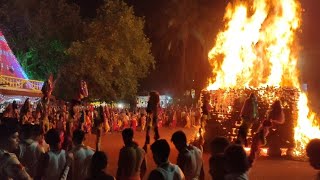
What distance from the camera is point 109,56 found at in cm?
3234

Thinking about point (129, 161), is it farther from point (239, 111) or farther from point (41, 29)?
point (41, 29)

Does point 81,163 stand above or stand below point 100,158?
below

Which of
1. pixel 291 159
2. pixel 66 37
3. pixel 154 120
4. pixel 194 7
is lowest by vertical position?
pixel 291 159

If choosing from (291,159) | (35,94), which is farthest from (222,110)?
(35,94)

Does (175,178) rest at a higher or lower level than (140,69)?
lower

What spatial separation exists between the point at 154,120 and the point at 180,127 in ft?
69.5

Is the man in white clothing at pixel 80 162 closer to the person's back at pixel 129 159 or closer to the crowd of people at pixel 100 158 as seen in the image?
the crowd of people at pixel 100 158

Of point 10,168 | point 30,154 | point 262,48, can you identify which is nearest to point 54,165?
point 30,154

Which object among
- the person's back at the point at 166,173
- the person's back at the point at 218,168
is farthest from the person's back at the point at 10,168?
the person's back at the point at 218,168

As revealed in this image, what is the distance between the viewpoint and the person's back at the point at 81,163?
649 centimetres

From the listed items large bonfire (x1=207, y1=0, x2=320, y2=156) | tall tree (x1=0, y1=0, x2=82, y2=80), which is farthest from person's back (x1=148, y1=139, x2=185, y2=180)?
tall tree (x1=0, y1=0, x2=82, y2=80)

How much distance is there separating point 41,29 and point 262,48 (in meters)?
20.0

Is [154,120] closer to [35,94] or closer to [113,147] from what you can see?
[113,147]

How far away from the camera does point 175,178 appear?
5.45m
